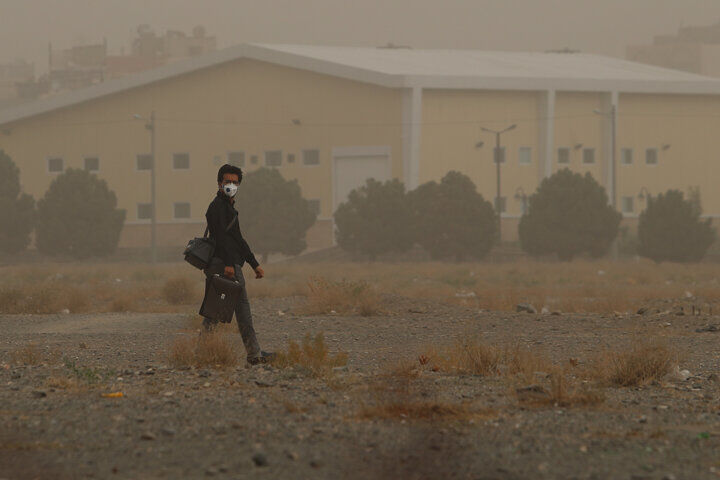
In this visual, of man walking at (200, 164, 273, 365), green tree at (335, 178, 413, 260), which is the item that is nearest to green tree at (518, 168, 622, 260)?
green tree at (335, 178, 413, 260)

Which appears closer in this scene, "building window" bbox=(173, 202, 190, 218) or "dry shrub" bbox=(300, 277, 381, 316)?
"dry shrub" bbox=(300, 277, 381, 316)

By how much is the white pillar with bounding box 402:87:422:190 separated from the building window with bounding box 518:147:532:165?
7.68m

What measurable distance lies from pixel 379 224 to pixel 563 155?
23.2 meters

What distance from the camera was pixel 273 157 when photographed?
74375 mm

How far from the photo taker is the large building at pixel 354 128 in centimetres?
7106

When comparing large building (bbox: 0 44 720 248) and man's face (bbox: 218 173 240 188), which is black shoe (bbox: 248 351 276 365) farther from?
large building (bbox: 0 44 720 248)

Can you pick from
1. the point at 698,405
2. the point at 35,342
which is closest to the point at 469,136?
the point at 35,342

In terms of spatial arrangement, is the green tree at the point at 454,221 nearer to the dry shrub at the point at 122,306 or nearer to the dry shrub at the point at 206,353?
the dry shrub at the point at 122,306

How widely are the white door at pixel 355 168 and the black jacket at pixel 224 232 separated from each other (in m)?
59.3

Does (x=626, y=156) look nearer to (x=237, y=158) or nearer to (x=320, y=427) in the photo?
(x=237, y=158)

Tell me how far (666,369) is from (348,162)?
6149 centimetres

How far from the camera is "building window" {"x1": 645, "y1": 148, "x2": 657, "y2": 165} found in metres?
78.4

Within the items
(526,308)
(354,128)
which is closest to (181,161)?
(354,128)

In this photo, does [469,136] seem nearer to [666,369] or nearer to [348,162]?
[348,162]
